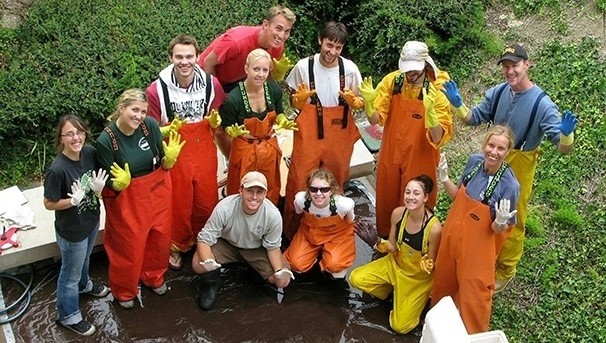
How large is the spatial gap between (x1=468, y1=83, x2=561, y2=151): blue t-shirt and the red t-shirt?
5.40 ft

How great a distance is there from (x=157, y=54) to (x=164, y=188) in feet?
8.50

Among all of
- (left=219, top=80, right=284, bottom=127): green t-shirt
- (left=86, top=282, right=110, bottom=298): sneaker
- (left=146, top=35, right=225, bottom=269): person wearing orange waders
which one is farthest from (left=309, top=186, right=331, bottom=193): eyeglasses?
(left=86, top=282, right=110, bottom=298): sneaker

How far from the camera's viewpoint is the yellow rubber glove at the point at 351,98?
4.60 m

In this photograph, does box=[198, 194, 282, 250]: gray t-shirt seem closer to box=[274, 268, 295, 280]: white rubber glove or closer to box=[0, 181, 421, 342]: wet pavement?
box=[274, 268, 295, 280]: white rubber glove

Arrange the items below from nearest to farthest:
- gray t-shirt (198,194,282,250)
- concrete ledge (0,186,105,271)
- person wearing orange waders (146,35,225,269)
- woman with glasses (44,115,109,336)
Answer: woman with glasses (44,115,109,336)
person wearing orange waders (146,35,225,269)
gray t-shirt (198,194,282,250)
concrete ledge (0,186,105,271)

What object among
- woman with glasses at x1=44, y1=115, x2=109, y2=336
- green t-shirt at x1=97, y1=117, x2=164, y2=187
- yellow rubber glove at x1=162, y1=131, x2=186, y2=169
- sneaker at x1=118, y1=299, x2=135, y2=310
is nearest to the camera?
woman with glasses at x1=44, y1=115, x2=109, y2=336

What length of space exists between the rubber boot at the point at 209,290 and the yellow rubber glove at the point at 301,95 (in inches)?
51.7

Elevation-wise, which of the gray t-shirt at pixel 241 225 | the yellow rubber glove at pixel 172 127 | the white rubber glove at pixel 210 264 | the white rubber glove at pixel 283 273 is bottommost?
the white rubber glove at pixel 283 273

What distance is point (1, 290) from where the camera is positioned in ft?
15.5

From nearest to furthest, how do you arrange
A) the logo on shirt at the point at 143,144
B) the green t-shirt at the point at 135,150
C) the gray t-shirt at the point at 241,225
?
1. the green t-shirt at the point at 135,150
2. the logo on shirt at the point at 143,144
3. the gray t-shirt at the point at 241,225

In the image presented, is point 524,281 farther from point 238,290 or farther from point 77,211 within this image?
point 77,211

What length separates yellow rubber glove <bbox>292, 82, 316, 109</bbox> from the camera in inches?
181

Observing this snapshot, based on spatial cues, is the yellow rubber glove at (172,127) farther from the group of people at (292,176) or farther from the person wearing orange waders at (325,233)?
the person wearing orange waders at (325,233)

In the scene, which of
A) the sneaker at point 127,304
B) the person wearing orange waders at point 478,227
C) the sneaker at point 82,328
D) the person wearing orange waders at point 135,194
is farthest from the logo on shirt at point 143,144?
the person wearing orange waders at point 478,227
